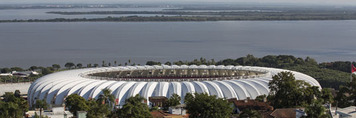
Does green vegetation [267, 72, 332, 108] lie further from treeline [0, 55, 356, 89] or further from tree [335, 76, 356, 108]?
treeline [0, 55, 356, 89]

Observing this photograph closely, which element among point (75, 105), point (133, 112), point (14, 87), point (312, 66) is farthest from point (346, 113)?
point (312, 66)

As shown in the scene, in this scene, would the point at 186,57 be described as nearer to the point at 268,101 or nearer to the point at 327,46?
the point at 327,46

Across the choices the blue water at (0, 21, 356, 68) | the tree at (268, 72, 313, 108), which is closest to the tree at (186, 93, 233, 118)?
the tree at (268, 72, 313, 108)

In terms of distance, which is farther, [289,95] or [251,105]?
[251,105]

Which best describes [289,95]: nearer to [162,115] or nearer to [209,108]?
[209,108]

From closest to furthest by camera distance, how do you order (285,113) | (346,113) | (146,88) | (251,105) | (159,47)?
(346,113)
(285,113)
(251,105)
(146,88)
(159,47)

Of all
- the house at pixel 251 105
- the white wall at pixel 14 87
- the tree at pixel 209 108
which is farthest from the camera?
the white wall at pixel 14 87

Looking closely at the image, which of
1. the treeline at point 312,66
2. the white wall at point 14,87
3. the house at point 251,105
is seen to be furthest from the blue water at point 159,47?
the house at point 251,105

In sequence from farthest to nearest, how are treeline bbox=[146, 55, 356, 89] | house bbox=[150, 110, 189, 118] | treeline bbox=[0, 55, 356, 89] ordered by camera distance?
treeline bbox=[0, 55, 356, 89] < treeline bbox=[146, 55, 356, 89] < house bbox=[150, 110, 189, 118]

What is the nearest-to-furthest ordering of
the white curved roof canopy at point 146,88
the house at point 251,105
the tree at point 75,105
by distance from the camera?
the tree at point 75,105 → the house at point 251,105 → the white curved roof canopy at point 146,88

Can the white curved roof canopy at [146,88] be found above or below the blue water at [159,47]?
below

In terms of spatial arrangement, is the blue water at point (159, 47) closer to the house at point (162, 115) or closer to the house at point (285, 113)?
the house at point (162, 115)
